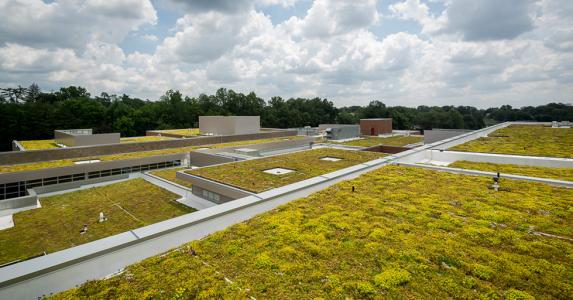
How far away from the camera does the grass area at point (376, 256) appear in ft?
17.6

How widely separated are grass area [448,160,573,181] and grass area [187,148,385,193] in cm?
699

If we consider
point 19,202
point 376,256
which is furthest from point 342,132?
point 376,256

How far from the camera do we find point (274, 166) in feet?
60.6

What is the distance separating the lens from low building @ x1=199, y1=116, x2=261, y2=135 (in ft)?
137

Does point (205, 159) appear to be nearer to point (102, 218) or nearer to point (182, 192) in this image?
point (182, 192)

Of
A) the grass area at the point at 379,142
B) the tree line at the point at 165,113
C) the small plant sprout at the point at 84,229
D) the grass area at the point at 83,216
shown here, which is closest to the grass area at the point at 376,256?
the grass area at the point at 83,216

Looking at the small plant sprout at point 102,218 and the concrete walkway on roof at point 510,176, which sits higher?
the concrete walkway on roof at point 510,176

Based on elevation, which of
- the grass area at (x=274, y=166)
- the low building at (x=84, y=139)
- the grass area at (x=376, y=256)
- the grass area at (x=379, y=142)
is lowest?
the grass area at (x=376, y=256)

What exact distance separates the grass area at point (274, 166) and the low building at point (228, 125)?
20.7m

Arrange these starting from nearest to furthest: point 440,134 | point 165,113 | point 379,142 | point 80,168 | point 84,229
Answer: point 84,229 → point 80,168 → point 440,134 → point 379,142 → point 165,113

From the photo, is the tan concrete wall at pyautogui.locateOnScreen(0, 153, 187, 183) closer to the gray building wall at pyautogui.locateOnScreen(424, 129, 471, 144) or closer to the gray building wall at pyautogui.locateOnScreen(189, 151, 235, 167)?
the gray building wall at pyautogui.locateOnScreen(189, 151, 235, 167)

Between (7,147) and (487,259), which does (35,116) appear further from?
(487,259)

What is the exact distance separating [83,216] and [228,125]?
84.9ft

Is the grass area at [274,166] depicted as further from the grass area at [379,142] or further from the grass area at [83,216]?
the grass area at [379,142]
